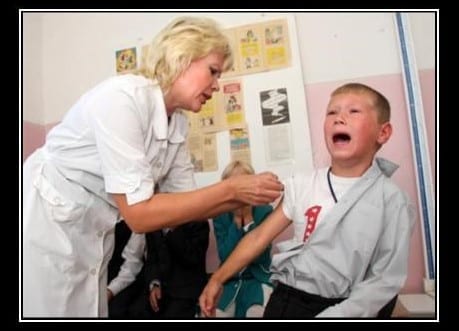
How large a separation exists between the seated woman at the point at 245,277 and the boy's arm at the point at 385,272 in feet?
1.17

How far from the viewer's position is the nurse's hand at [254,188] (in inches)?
34.2

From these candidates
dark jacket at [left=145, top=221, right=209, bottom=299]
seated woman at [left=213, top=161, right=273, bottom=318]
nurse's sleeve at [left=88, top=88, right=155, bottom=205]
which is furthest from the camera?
dark jacket at [left=145, top=221, right=209, bottom=299]

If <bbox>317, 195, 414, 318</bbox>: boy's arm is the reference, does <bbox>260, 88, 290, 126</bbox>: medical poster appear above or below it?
above

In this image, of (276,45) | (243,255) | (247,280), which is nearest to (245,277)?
(247,280)

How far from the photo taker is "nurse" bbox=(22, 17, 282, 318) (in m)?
0.80

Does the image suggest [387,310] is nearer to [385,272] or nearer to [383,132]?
[385,272]

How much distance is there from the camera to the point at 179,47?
92cm

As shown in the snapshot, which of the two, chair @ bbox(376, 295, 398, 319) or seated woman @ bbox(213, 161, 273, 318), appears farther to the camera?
seated woman @ bbox(213, 161, 273, 318)

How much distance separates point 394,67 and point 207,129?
0.76 m

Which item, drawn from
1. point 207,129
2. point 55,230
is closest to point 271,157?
point 207,129

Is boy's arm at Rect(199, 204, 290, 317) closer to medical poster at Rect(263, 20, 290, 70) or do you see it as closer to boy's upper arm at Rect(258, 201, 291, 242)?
boy's upper arm at Rect(258, 201, 291, 242)

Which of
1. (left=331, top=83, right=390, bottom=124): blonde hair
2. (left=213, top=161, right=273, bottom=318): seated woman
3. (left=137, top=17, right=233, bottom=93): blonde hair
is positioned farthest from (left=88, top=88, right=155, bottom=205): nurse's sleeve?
(left=331, top=83, right=390, bottom=124): blonde hair

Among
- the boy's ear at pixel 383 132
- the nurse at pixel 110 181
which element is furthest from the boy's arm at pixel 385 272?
the nurse at pixel 110 181

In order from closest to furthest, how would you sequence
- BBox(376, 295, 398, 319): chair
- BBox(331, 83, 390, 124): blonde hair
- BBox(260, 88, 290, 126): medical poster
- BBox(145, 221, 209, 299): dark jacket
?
BBox(376, 295, 398, 319): chair
BBox(331, 83, 390, 124): blonde hair
BBox(145, 221, 209, 299): dark jacket
BBox(260, 88, 290, 126): medical poster
